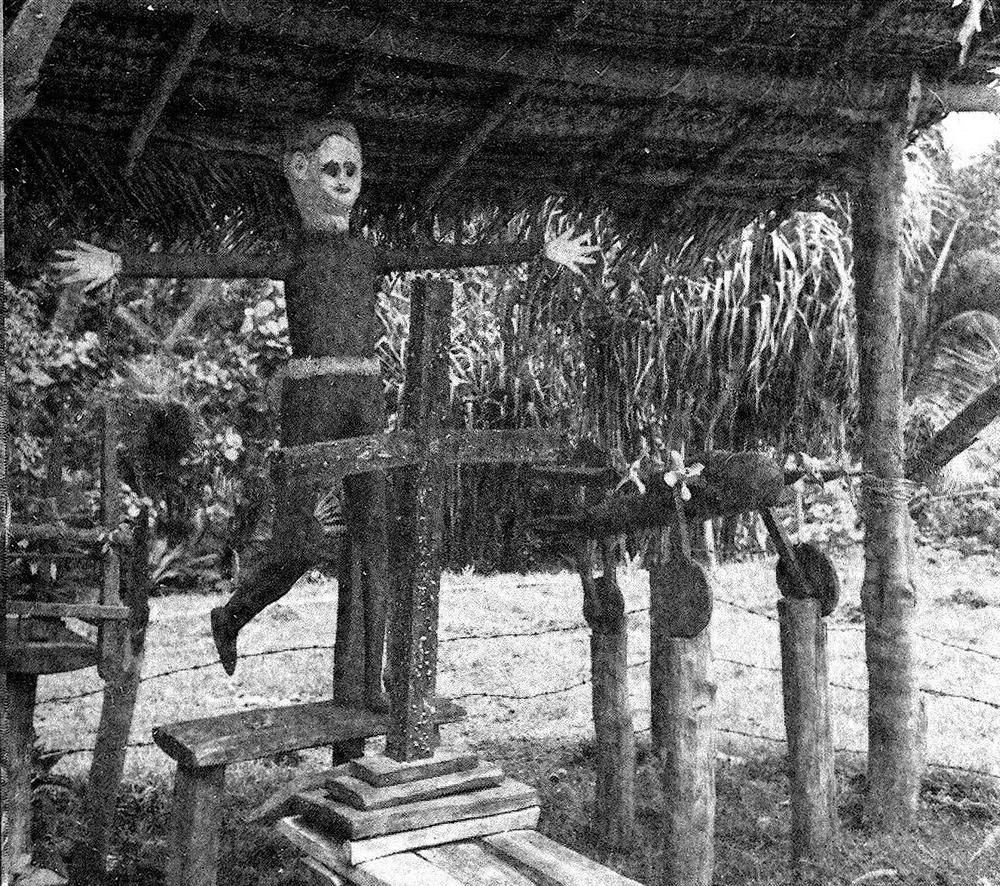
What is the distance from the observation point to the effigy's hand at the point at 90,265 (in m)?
3.60

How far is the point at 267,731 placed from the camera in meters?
3.76

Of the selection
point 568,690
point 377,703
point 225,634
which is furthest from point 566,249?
point 568,690

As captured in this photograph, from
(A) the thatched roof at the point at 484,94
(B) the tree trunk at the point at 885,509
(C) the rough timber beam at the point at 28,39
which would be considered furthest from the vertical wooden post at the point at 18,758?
(B) the tree trunk at the point at 885,509

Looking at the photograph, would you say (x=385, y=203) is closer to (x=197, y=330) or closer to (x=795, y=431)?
(x=197, y=330)

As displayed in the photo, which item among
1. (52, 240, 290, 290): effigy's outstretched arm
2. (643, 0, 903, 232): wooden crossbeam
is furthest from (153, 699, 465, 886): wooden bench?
(643, 0, 903, 232): wooden crossbeam

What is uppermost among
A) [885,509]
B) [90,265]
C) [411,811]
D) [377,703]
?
[90,265]

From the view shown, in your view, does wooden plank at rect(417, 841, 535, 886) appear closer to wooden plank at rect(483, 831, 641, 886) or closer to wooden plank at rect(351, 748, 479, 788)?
wooden plank at rect(483, 831, 641, 886)

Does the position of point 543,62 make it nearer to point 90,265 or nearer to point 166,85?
point 166,85

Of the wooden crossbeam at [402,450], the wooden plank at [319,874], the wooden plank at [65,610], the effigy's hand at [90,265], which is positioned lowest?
the wooden plank at [319,874]

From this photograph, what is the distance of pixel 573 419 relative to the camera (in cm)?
802

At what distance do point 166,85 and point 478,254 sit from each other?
1139 mm

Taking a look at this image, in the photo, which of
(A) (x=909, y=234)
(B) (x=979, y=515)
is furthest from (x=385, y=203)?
(B) (x=979, y=515)

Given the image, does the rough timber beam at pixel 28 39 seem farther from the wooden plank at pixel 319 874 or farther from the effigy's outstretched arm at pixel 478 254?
the wooden plank at pixel 319 874

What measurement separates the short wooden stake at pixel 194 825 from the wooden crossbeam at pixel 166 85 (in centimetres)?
210
